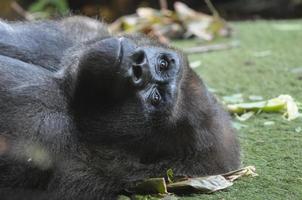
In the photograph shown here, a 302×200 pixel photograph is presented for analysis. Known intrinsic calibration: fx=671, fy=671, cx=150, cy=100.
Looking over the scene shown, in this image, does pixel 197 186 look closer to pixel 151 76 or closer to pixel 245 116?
pixel 151 76

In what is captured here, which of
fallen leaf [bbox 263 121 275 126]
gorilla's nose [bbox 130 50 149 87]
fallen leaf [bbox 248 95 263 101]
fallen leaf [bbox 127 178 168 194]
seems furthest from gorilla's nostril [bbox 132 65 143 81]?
fallen leaf [bbox 248 95 263 101]

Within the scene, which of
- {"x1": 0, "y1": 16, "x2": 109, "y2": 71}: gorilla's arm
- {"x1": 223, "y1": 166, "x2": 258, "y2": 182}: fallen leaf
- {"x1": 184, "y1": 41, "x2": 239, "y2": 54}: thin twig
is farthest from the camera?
{"x1": 184, "y1": 41, "x2": 239, "y2": 54}: thin twig

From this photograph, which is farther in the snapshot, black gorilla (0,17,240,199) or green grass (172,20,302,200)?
green grass (172,20,302,200)

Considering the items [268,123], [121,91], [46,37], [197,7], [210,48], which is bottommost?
[268,123]

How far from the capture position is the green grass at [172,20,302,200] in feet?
7.65

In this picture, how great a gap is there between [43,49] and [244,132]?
98 cm

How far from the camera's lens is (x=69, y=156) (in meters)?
2.17

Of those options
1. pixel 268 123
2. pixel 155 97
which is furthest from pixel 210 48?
pixel 155 97

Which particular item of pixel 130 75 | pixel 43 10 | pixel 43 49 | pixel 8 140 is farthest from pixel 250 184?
pixel 43 10

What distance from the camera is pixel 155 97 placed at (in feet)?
7.60

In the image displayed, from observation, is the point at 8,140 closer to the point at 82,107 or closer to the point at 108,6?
the point at 82,107

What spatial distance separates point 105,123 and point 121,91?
0.12 meters

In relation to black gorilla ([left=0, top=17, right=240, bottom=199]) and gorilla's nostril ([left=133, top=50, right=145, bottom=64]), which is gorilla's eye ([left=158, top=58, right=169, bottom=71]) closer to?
black gorilla ([left=0, top=17, right=240, bottom=199])

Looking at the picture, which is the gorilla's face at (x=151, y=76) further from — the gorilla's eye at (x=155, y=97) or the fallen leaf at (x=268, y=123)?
the fallen leaf at (x=268, y=123)
